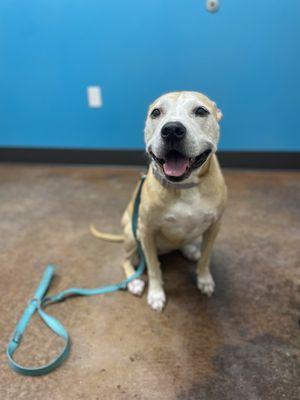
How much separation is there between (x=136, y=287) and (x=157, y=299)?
15 cm

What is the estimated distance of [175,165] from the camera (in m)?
1.36

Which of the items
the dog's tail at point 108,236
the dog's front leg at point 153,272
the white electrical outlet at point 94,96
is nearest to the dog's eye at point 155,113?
the dog's front leg at point 153,272

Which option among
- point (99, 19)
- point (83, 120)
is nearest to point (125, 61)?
point (99, 19)

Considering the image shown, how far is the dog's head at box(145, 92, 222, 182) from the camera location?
4.21 feet

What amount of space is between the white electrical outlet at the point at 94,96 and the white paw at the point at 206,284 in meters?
1.99

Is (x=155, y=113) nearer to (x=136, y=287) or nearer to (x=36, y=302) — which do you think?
(x=136, y=287)

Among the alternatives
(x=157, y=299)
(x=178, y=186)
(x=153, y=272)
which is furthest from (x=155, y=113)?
(x=157, y=299)

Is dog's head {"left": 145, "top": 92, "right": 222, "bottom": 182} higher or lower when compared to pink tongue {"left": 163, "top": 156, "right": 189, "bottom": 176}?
higher

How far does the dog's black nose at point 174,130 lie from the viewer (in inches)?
49.7

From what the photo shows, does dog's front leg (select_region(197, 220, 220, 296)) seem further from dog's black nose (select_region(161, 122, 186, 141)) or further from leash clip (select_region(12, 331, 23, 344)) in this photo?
leash clip (select_region(12, 331, 23, 344))

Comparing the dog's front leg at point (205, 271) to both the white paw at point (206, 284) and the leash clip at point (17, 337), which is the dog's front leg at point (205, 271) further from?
the leash clip at point (17, 337)

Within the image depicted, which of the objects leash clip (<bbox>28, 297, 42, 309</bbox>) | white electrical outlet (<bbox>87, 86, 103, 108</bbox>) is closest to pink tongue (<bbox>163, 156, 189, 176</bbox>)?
leash clip (<bbox>28, 297, 42, 309</bbox>)

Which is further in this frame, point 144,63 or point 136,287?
point 144,63

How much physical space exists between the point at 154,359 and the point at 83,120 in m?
2.37
